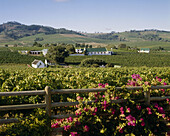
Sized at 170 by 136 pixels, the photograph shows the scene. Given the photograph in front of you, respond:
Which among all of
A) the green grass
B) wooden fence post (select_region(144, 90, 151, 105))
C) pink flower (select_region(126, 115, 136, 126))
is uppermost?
wooden fence post (select_region(144, 90, 151, 105))

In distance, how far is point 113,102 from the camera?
5.44 meters

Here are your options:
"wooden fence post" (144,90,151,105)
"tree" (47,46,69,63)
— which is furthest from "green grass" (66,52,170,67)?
"wooden fence post" (144,90,151,105)

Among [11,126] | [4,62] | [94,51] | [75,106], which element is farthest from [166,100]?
[94,51]

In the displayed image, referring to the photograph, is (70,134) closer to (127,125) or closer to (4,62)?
(127,125)

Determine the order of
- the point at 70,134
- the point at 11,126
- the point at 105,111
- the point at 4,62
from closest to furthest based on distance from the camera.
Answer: the point at 11,126
the point at 70,134
the point at 105,111
the point at 4,62

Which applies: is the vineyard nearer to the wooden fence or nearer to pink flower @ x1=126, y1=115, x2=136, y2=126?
pink flower @ x1=126, y1=115, x2=136, y2=126

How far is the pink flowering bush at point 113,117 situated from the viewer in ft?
16.8

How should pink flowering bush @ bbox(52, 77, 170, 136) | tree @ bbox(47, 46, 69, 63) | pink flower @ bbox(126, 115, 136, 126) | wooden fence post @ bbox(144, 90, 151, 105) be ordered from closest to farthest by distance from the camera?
pink flowering bush @ bbox(52, 77, 170, 136), pink flower @ bbox(126, 115, 136, 126), wooden fence post @ bbox(144, 90, 151, 105), tree @ bbox(47, 46, 69, 63)

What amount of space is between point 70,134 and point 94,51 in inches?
4710

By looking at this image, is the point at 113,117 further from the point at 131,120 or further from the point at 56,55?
the point at 56,55

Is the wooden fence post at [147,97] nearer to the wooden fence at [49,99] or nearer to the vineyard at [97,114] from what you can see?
the wooden fence at [49,99]

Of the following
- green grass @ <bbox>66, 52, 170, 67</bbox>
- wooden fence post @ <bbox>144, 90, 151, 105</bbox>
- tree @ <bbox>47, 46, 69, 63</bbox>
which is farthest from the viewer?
tree @ <bbox>47, 46, 69, 63</bbox>

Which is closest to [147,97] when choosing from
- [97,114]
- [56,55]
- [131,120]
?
[131,120]

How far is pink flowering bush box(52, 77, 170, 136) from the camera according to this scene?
5.11m
